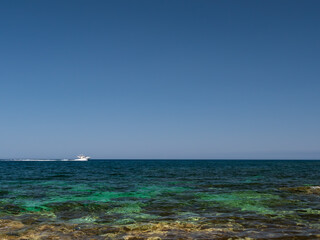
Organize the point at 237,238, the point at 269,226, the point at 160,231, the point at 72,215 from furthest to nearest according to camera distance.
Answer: the point at 72,215
the point at 269,226
the point at 160,231
the point at 237,238

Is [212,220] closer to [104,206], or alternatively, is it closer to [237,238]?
[237,238]

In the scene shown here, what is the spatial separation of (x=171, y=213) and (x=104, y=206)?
5067 millimetres

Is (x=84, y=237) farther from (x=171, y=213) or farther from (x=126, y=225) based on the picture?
(x=171, y=213)

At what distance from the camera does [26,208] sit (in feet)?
58.3

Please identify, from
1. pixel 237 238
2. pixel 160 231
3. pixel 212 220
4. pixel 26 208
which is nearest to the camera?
pixel 237 238

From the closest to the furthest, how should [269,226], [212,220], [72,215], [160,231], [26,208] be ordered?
1. [160,231]
2. [269,226]
3. [212,220]
4. [72,215]
5. [26,208]

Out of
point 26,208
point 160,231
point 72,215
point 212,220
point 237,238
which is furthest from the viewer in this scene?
point 26,208

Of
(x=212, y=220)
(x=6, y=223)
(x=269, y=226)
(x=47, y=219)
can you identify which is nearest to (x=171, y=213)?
(x=212, y=220)

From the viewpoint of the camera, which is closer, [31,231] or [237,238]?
[237,238]

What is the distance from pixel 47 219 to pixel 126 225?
4450 mm

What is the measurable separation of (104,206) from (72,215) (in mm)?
3157

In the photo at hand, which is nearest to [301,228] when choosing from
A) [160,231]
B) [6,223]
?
[160,231]

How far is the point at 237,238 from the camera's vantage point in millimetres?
11000

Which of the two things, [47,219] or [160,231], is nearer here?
[160,231]
